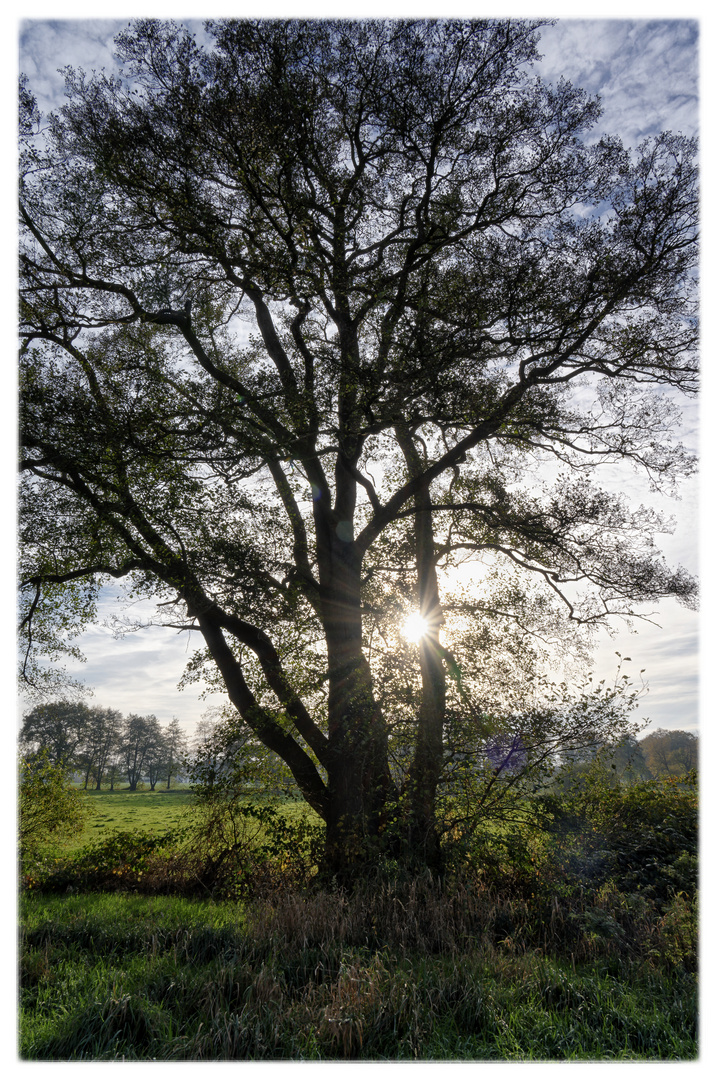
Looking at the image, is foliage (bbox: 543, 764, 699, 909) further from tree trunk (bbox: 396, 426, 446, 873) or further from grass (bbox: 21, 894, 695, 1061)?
grass (bbox: 21, 894, 695, 1061)

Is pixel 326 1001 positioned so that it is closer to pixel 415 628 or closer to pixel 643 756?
pixel 643 756

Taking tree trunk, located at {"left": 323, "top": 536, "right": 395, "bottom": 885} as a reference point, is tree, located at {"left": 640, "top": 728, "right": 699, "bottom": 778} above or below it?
below

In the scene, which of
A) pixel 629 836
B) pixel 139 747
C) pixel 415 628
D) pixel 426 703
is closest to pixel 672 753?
pixel 629 836

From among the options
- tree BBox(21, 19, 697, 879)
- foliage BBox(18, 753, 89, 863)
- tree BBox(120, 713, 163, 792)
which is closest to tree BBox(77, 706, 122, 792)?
tree BBox(120, 713, 163, 792)

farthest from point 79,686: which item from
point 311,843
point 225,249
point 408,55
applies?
point 408,55

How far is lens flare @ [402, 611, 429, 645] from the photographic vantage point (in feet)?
28.6

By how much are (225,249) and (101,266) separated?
216cm

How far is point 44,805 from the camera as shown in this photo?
28.3ft

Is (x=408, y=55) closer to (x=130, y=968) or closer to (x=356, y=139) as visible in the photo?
(x=356, y=139)

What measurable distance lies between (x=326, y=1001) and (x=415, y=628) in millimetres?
5820

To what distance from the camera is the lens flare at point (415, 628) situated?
872 cm

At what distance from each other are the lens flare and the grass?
14.3 feet

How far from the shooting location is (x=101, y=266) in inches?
318

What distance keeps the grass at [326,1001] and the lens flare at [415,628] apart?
4.37 metres
